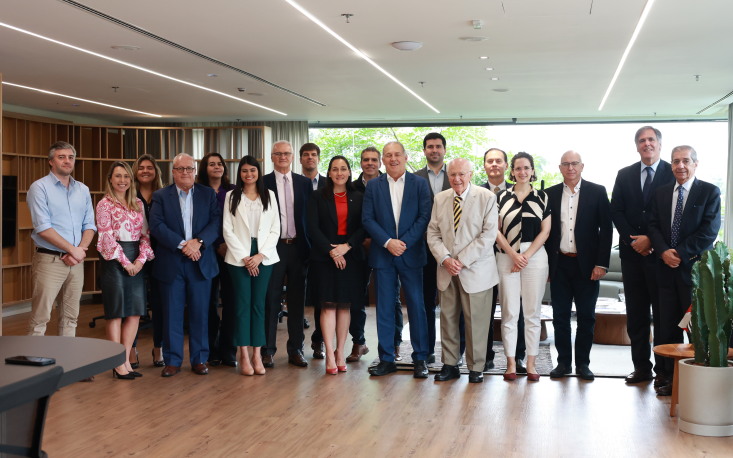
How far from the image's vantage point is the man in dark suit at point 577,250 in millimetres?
5625

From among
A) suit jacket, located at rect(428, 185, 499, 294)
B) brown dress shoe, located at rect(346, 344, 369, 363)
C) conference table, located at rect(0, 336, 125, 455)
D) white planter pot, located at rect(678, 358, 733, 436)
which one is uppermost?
suit jacket, located at rect(428, 185, 499, 294)

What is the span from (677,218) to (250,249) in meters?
3.01

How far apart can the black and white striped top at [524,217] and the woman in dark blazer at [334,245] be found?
1.08 m

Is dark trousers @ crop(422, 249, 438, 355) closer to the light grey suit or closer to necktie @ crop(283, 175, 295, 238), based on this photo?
the light grey suit

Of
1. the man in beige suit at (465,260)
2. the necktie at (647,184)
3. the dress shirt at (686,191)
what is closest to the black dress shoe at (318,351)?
the man in beige suit at (465,260)

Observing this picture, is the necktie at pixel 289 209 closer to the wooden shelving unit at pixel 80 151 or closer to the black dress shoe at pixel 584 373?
the black dress shoe at pixel 584 373

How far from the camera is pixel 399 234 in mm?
5766

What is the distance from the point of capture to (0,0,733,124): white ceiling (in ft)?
19.4

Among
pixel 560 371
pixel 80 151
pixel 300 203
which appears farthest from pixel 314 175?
pixel 80 151

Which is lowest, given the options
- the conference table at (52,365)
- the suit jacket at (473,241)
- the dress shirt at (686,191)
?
the conference table at (52,365)

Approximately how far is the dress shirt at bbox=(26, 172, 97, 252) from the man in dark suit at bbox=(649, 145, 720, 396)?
4020 millimetres

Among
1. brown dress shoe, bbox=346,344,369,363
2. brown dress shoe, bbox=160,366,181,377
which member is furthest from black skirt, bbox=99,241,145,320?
brown dress shoe, bbox=346,344,369,363

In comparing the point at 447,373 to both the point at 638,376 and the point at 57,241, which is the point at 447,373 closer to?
the point at 638,376

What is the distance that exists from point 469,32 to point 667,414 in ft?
11.4
